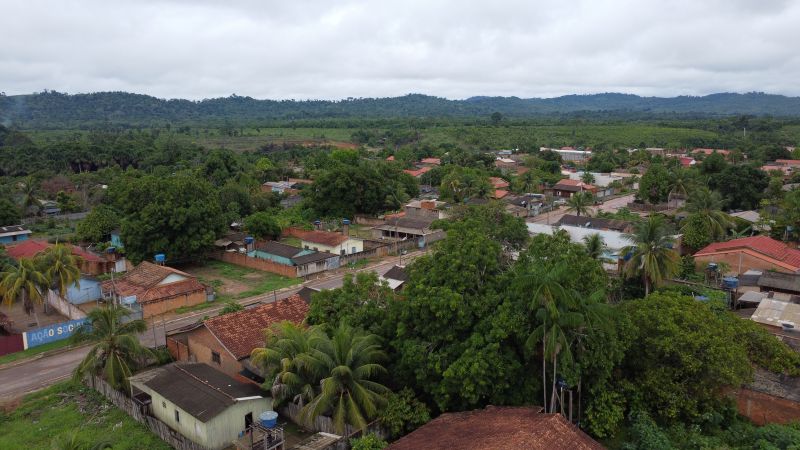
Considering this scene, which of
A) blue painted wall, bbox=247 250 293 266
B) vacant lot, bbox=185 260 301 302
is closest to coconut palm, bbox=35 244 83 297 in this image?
vacant lot, bbox=185 260 301 302

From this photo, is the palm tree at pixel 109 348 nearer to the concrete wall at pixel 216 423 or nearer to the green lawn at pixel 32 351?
the concrete wall at pixel 216 423

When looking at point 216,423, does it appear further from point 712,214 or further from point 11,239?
point 11,239

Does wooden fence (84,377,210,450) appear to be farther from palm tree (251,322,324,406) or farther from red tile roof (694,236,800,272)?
red tile roof (694,236,800,272)

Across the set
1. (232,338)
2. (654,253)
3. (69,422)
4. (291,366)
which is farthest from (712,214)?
(69,422)

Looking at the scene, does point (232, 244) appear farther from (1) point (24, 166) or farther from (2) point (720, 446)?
(1) point (24, 166)

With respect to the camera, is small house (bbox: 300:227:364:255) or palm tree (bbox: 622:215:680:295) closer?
palm tree (bbox: 622:215:680:295)

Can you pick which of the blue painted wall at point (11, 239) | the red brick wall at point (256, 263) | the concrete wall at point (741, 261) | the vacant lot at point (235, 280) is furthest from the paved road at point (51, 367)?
the concrete wall at point (741, 261)
